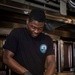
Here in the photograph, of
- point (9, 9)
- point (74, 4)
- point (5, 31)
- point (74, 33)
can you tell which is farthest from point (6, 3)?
point (74, 33)

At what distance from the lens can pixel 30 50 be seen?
189 cm

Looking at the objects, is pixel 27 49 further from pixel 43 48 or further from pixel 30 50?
pixel 43 48

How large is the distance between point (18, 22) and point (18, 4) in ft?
2.03

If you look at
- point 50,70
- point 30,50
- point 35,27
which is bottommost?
point 50,70

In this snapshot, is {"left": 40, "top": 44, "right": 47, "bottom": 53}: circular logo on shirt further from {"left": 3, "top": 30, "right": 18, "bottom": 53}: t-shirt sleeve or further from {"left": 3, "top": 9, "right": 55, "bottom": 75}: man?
{"left": 3, "top": 30, "right": 18, "bottom": 53}: t-shirt sleeve

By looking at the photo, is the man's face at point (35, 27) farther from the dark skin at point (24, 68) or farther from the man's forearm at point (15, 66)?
the man's forearm at point (15, 66)

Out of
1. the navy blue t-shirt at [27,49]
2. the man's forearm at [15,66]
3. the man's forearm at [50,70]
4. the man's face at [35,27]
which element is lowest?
the man's forearm at [50,70]

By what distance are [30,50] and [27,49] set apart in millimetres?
27

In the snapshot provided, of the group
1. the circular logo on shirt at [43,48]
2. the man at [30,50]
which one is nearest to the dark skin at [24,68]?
the man at [30,50]

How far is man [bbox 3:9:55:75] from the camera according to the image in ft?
5.89

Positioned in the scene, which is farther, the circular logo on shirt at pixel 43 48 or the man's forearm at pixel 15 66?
the circular logo on shirt at pixel 43 48

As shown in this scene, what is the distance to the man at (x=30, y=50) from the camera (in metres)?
1.80

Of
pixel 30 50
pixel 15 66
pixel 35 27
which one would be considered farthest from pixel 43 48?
pixel 15 66

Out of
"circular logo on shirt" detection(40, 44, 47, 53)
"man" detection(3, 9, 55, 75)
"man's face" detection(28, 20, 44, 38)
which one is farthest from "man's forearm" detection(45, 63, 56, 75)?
"man's face" detection(28, 20, 44, 38)
